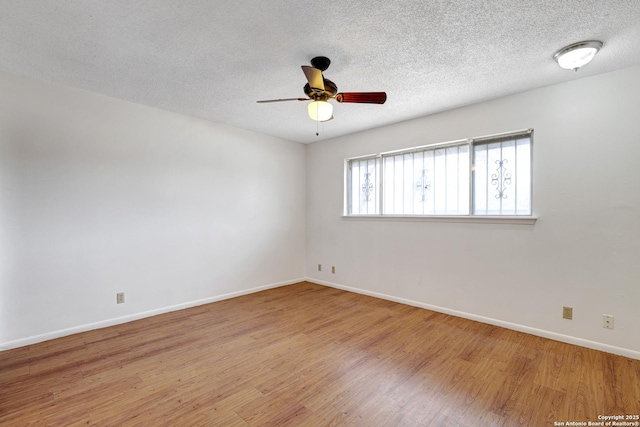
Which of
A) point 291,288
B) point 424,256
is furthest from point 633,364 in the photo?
point 291,288

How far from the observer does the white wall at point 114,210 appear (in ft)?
8.65

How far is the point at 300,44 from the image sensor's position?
2.11m

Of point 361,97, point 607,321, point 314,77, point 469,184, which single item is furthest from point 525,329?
point 314,77

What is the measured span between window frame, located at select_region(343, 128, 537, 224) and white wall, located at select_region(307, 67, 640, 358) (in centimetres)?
7

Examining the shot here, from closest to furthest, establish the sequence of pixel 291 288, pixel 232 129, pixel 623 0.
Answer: pixel 623 0, pixel 232 129, pixel 291 288

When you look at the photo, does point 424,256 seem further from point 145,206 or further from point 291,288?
point 145,206

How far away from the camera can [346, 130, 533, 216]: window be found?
10.0ft

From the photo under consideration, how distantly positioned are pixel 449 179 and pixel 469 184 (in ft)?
0.84

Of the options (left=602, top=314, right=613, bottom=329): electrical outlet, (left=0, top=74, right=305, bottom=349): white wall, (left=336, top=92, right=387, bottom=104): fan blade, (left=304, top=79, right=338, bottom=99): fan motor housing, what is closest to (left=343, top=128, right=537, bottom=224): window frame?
(left=602, top=314, right=613, bottom=329): electrical outlet

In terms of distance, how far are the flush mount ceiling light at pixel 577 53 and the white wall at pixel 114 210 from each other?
3709mm

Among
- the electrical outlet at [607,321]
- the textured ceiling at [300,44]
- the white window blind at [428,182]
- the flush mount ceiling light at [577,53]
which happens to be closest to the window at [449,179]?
the white window blind at [428,182]

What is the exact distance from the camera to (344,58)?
7.52 ft

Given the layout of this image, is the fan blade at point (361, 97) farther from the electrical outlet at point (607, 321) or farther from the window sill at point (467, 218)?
the electrical outlet at point (607, 321)

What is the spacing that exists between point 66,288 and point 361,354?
118 inches
